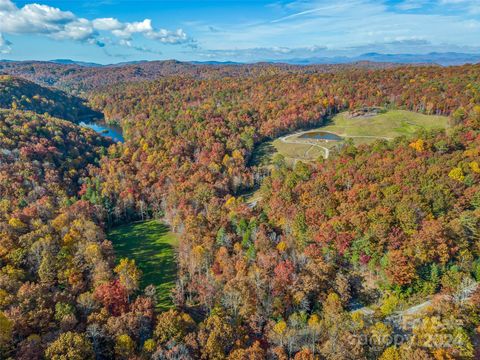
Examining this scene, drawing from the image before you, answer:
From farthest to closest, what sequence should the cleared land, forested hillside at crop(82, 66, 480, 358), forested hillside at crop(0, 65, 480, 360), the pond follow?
the pond
the cleared land
forested hillside at crop(82, 66, 480, 358)
forested hillside at crop(0, 65, 480, 360)

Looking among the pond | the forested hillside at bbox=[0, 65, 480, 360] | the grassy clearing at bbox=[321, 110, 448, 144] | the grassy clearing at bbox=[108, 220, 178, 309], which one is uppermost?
the grassy clearing at bbox=[321, 110, 448, 144]

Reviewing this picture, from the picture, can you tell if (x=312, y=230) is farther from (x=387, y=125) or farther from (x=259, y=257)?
(x=387, y=125)

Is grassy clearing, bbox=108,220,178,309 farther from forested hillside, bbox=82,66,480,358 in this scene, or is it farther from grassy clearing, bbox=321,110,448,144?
grassy clearing, bbox=321,110,448,144

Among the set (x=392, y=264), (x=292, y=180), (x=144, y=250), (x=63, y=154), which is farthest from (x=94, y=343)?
(x=63, y=154)

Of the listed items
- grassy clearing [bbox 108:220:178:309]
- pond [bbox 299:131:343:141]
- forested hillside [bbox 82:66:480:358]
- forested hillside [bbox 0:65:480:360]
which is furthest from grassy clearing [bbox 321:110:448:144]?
grassy clearing [bbox 108:220:178:309]

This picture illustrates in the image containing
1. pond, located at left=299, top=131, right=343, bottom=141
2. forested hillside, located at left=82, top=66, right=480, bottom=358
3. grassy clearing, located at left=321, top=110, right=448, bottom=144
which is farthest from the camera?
pond, located at left=299, top=131, right=343, bottom=141

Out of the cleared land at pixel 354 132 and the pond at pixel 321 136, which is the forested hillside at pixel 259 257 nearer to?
the cleared land at pixel 354 132

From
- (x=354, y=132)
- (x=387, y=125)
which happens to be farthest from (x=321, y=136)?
(x=387, y=125)
